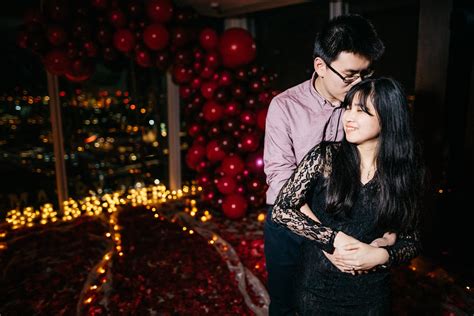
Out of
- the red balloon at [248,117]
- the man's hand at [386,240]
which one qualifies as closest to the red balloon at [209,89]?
the red balloon at [248,117]

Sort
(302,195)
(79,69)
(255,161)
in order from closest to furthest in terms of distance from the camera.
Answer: (302,195) → (79,69) → (255,161)

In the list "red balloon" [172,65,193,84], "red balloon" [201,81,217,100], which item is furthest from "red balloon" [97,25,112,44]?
"red balloon" [201,81,217,100]

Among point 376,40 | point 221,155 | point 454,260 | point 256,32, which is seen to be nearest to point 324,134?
point 376,40

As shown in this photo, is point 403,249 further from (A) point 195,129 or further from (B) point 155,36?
(A) point 195,129

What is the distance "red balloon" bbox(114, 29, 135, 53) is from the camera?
370 cm

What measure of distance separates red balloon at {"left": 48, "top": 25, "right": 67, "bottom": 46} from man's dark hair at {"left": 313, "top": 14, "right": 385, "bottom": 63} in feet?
9.83

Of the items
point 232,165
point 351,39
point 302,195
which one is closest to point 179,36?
point 232,165

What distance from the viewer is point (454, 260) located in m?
2.99

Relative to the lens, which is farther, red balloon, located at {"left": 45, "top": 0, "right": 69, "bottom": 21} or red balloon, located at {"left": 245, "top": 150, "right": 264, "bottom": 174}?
red balloon, located at {"left": 245, "top": 150, "right": 264, "bottom": 174}

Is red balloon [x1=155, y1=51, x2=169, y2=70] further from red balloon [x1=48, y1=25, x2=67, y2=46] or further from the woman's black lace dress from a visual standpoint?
the woman's black lace dress

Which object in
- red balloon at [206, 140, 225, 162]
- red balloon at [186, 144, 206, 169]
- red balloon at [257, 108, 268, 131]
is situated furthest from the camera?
red balloon at [186, 144, 206, 169]

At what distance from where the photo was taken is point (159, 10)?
3660 mm

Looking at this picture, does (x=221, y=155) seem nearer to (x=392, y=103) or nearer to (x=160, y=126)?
Result: (x=160, y=126)

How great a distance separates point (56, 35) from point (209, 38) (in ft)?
5.08
